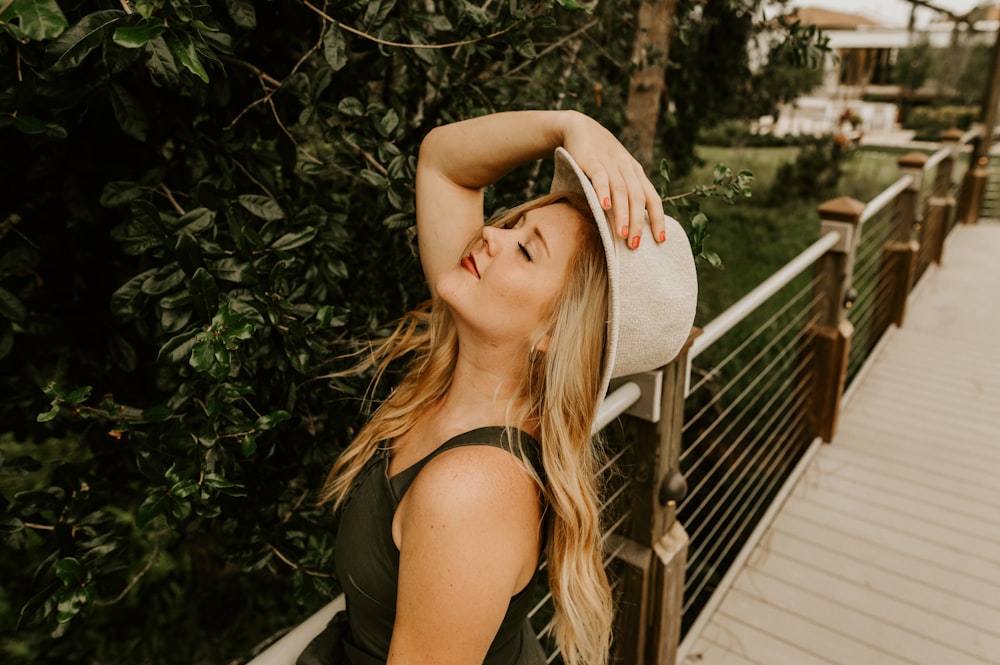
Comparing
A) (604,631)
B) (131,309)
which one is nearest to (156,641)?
(131,309)

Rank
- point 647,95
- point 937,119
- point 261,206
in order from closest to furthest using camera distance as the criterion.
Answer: point 261,206 < point 647,95 < point 937,119

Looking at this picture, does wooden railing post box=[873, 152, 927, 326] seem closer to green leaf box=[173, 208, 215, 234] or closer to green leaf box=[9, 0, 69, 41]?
green leaf box=[173, 208, 215, 234]

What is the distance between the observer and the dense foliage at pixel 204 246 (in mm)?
1294

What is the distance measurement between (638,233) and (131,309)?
102 cm

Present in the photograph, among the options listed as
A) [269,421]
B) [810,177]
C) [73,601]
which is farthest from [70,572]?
[810,177]

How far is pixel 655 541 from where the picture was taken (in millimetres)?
2303

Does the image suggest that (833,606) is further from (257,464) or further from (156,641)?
(156,641)

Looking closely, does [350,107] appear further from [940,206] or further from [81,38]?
[940,206]

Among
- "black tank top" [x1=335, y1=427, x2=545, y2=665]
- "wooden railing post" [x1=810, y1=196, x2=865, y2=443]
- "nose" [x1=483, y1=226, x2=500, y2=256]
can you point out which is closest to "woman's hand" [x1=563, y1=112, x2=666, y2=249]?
"nose" [x1=483, y1=226, x2=500, y2=256]

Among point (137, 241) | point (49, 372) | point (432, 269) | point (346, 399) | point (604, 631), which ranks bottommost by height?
point (604, 631)

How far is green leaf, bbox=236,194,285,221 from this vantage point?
1599 mm

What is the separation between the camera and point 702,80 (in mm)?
7285

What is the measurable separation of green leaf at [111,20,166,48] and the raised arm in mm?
735

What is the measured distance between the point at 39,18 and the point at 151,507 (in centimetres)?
83
